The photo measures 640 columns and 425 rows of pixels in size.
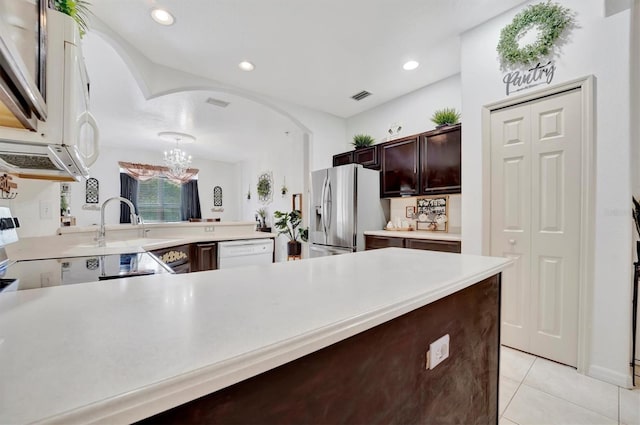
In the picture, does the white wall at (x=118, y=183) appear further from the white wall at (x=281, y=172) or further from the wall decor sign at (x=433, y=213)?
the wall decor sign at (x=433, y=213)

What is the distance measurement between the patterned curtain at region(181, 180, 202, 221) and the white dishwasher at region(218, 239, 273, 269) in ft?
16.8

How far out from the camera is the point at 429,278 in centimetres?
89

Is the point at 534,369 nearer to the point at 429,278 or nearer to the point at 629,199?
the point at 629,199

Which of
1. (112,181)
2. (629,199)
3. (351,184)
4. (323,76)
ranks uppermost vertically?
(323,76)

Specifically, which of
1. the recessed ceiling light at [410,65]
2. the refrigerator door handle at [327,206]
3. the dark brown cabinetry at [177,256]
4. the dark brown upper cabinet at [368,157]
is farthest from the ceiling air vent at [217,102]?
the recessed ceiling light at [410,65]

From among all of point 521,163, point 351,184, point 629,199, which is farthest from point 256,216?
point 629,199

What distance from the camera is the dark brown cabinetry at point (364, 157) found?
→ 3.64m

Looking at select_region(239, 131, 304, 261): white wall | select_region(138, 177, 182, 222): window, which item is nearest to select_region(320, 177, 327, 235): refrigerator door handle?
select_region(239, 131, 304, 261): white wall

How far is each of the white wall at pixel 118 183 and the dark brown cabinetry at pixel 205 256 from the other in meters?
4.92

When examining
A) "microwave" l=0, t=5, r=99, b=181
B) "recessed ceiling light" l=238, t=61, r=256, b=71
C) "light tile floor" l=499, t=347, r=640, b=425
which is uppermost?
"recessed ceiling light" l=238, t=61, r=256, b=71

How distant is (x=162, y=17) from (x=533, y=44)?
2.96 m

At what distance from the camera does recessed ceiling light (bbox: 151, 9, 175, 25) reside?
87.1 inches

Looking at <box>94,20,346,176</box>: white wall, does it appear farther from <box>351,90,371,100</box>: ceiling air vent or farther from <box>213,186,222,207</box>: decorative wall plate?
<box>213,186,222,207</box>: decorative wall plate

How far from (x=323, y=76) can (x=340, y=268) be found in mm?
2865
